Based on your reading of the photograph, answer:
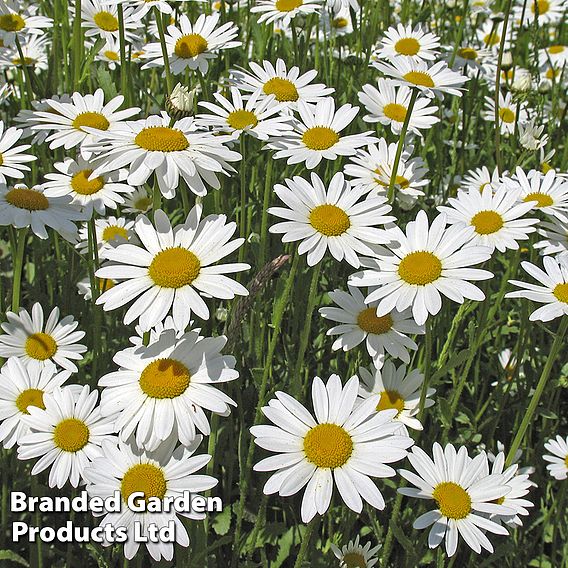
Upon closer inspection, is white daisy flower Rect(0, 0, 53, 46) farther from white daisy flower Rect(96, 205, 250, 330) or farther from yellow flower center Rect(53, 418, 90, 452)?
yellow flower center Rect(53, 418, 90, 452)

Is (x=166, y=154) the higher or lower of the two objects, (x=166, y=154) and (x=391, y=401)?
the higher

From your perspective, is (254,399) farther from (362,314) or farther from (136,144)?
(136,144)

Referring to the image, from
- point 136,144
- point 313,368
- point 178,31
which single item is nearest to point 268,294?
point 313,368

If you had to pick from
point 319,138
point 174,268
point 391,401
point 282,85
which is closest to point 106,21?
point 282,85

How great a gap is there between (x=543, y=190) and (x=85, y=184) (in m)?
1.59

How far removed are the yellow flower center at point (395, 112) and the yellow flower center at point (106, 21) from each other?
1319 millimetres

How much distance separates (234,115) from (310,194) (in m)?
0.50

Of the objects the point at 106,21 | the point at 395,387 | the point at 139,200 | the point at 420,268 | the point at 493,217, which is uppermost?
the point at 106,21

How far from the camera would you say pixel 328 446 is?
167cm

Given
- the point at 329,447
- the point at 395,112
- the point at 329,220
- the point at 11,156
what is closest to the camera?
the point at 329,447

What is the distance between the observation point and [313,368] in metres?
2.90

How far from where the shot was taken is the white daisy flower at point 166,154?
192 cm

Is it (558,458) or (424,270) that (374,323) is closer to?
(424,270)

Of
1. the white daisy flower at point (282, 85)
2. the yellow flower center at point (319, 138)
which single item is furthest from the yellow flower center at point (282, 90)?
the yellow flower center at point (319, 138)
